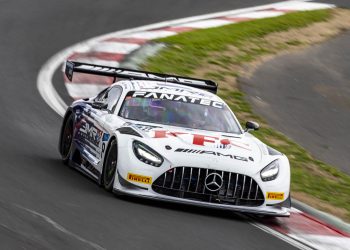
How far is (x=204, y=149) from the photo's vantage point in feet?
34.5

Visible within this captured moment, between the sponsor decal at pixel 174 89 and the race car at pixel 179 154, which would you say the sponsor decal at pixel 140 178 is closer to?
the race car at pixel 179 154

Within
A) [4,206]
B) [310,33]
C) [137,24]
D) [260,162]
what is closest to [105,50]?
[137,24]

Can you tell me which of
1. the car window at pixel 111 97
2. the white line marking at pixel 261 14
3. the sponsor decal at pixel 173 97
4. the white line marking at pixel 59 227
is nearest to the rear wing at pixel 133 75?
the car window at pixel 111 97

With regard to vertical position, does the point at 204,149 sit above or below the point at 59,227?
above

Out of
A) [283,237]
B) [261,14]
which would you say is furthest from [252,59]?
[283,237]

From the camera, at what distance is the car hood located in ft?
34.1

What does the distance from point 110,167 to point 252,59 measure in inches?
367

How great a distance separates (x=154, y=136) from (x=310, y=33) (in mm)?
12367

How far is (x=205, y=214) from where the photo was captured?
10.5m

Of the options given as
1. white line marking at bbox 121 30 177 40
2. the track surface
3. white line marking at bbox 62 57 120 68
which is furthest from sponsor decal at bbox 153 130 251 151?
white line marking at bbox 121 30 177 40

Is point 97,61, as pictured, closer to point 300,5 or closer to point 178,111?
point 178,111

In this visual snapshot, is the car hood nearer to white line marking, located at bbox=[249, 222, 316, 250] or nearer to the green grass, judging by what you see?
white line marking, located at bbox=[249, 222, 316, 250]

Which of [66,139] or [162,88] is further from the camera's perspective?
[66,139]

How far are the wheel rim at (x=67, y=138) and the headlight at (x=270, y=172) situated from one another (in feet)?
9.35
